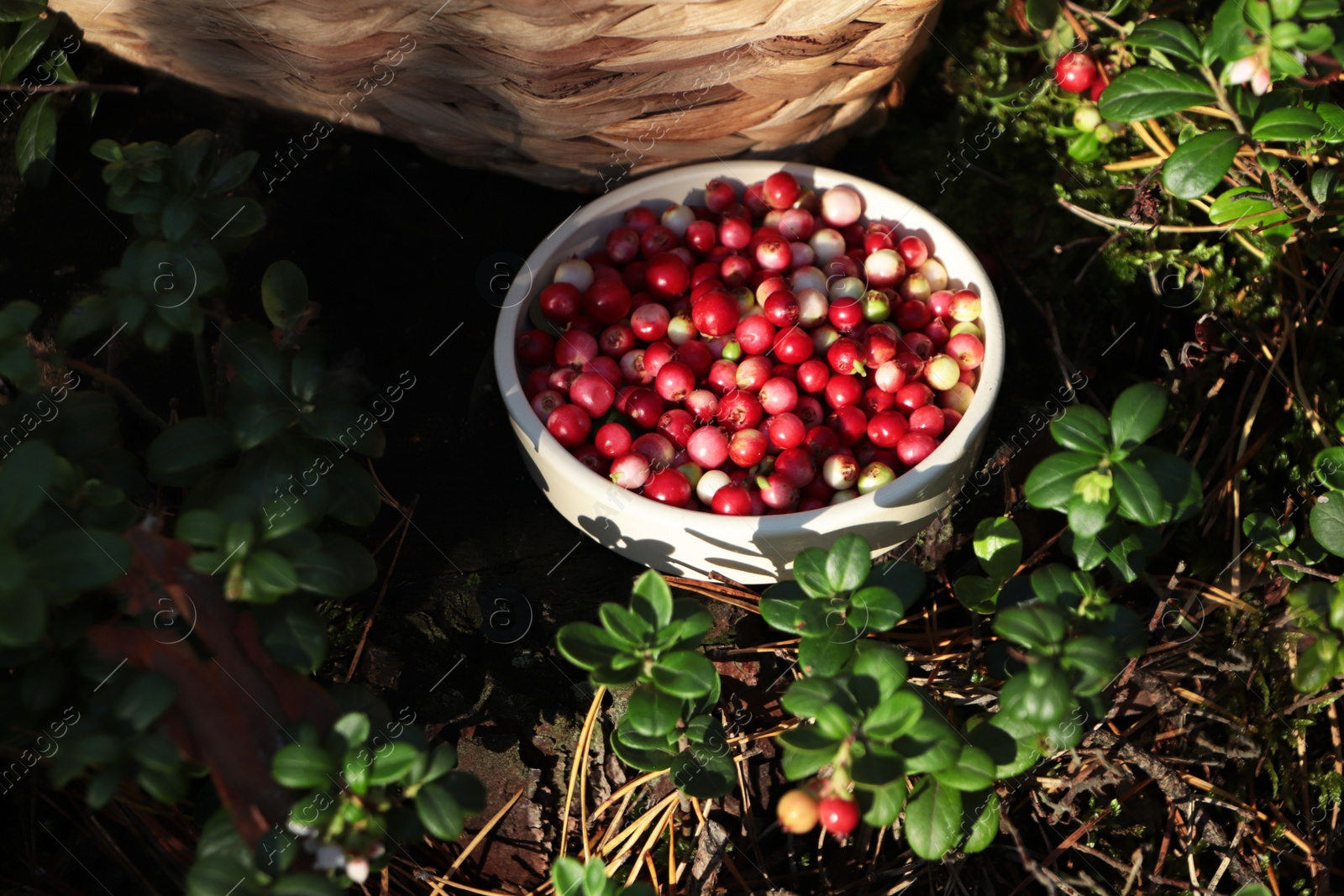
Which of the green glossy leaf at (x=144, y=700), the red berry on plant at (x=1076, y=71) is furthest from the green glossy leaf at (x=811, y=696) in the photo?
the red berry on plant at (x=1076, y=71)

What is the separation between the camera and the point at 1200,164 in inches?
59.9

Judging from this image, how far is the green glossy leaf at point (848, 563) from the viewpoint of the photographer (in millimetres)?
1404

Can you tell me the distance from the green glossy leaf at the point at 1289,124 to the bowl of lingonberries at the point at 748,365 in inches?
21.9

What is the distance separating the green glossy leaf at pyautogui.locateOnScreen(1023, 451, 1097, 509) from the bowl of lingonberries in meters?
0.29

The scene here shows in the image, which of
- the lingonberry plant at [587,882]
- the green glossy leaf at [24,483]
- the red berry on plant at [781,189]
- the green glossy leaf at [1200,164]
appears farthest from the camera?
the red berry on plant at [781,189]

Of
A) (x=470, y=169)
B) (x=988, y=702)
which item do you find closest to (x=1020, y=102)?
(x=470, y=169)

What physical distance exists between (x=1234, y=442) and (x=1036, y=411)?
41 cm

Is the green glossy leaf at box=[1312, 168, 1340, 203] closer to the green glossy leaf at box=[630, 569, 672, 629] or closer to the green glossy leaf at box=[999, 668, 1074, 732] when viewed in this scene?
the green glossy leaf at box=[999, 668, 1074, 732]

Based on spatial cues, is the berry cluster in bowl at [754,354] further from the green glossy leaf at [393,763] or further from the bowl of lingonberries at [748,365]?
the green glossy leaf at [393,763]

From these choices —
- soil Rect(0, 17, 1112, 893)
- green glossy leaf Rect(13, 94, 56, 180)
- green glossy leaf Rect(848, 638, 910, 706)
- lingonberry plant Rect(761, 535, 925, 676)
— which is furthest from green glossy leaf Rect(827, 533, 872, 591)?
green glossy leaf Rect(13, 94, 56, 180)

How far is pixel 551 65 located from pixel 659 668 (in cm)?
118

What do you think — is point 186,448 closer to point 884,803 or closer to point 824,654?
point 824,654

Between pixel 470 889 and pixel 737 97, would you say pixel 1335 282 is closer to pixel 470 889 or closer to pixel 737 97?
pixel 737 97

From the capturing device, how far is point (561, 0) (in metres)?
1.70
